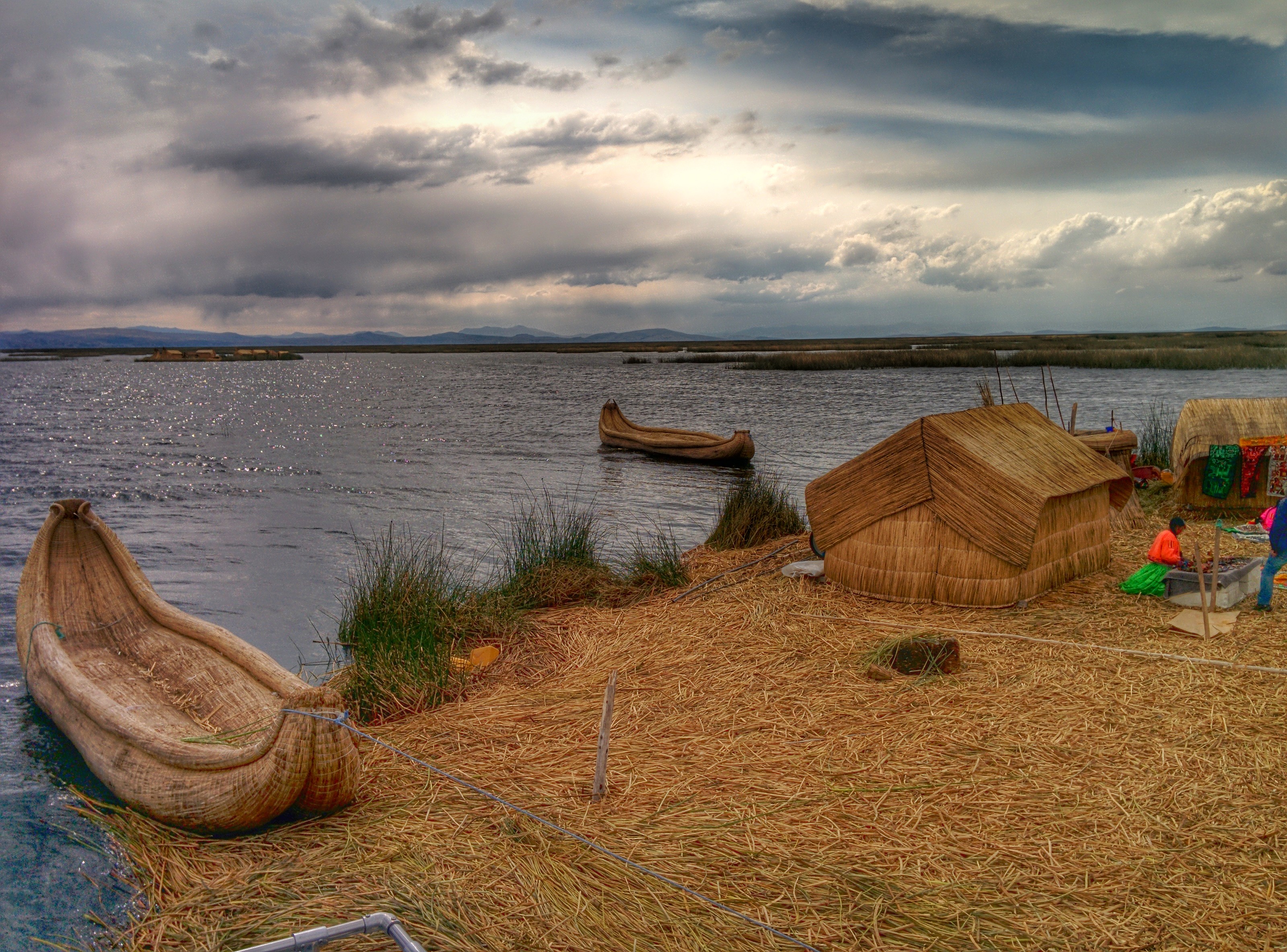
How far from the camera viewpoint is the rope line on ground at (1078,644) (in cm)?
516

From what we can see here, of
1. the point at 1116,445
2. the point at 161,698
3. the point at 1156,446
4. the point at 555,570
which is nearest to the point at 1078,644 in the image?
the point at 555,570

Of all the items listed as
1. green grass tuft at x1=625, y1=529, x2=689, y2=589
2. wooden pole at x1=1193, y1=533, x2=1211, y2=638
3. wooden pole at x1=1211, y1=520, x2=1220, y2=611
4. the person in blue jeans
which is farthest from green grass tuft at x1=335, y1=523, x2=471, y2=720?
the person in blue jeans

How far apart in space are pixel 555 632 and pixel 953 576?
3.09 meters

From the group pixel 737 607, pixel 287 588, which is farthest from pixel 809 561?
pixel 287 588

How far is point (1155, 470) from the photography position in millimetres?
12586

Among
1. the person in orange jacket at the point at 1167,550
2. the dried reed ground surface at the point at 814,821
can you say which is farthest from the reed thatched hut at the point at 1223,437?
the dried reed ground surface at the point at 814,821

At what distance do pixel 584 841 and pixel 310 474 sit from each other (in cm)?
2088

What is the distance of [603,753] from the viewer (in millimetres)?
3820

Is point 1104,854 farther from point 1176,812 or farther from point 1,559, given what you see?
point 1,559

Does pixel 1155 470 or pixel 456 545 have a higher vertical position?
pixel 1155 470

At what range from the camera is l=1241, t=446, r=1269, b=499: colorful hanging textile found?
1042 centimetres

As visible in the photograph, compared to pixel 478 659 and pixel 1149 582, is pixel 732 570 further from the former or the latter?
pixel 1149 582

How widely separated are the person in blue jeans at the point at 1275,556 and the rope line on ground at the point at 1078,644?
1.43 metres

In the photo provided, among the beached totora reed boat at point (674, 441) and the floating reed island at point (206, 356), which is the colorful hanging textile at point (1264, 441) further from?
the floating reed island at point (206, 356)
